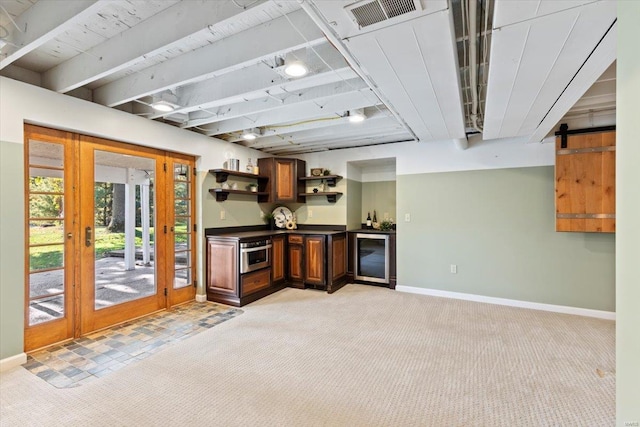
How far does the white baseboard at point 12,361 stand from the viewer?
242cm

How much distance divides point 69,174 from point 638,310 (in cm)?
420

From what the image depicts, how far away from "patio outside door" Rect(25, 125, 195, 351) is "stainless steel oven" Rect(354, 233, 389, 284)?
271 centimetres

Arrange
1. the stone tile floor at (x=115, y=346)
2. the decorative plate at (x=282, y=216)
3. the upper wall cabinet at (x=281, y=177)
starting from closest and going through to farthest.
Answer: the stone tile floor at (x=115, y=346), the upper wall cabinet at (x=281, y=177), the decorative plate at (x=282, y=216)

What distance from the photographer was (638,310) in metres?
1.07

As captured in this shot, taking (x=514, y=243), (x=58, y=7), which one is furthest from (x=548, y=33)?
(x=514, y=243)

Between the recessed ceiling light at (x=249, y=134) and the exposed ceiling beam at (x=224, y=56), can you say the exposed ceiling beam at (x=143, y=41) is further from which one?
the recessed ceiling light at (x=249, y=134)

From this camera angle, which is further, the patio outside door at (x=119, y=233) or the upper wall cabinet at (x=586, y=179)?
→ the upper wall cabinet at (x=586, y=179)

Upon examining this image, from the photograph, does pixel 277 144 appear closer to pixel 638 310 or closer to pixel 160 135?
pixel 160 135

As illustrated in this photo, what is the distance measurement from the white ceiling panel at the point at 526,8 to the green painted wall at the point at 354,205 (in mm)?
3938

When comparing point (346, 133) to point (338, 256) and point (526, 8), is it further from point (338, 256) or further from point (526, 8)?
point (526, 8)

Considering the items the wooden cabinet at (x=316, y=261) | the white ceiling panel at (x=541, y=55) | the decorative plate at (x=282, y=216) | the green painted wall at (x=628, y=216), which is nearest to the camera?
the green painted wall at (x=628, y=216)

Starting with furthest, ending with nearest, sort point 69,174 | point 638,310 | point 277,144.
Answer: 1. point 277,144
2. point 69,174
3. point 638,310

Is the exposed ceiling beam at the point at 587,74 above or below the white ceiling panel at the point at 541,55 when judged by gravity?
below

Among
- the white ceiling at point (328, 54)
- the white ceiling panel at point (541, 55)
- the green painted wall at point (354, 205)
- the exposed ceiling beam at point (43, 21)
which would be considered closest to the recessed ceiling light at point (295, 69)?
the white ceiling at point (328, 54)
